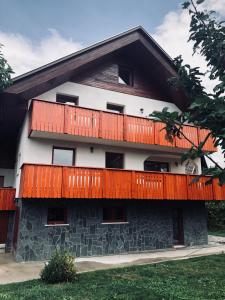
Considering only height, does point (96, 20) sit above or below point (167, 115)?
above

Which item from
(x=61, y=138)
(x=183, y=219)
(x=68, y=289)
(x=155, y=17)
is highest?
(x=155, y=17)

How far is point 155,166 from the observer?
16656 millimetres

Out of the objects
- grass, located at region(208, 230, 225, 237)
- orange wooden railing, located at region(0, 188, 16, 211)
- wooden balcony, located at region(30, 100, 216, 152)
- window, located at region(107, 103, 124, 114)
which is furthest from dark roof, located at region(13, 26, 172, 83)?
grass, located at region(208, 230, 225, 237)

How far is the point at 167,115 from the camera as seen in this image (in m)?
5.61

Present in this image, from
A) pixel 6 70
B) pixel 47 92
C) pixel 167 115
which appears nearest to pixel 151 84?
pixel 47 92

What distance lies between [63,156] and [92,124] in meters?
2.18

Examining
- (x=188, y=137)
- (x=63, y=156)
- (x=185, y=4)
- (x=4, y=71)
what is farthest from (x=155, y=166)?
(x=185, y=4)

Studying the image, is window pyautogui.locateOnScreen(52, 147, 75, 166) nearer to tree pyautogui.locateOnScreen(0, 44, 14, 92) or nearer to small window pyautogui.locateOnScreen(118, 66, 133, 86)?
tree pyautogui.locateOnScreen(0, 44, 14, 92)

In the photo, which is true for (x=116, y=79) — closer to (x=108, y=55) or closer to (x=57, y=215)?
(x=108, y=55)

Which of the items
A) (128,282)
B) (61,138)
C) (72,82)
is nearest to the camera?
(128,282)

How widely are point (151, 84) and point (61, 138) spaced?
23.3ft

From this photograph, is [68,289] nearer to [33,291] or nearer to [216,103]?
[33,291]

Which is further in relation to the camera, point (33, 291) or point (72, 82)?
point (72, 82)

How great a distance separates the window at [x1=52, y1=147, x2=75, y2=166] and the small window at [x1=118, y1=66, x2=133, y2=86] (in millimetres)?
5628
